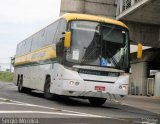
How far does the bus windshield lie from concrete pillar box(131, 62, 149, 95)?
1107 inches

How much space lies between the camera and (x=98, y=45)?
53.2 ft

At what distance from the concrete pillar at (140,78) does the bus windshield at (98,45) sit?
28.1m

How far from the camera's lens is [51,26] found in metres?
19.3

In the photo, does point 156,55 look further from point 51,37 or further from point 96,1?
point 51,37

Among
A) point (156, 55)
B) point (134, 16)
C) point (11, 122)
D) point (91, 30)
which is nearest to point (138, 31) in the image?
point (134, 16)

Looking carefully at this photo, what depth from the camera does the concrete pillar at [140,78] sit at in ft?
147

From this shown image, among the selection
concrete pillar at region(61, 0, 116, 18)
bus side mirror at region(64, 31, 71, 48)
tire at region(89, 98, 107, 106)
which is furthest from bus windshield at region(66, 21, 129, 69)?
concrete pillar at region(61, 0, 116, 18)

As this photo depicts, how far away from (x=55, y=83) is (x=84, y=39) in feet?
7.02

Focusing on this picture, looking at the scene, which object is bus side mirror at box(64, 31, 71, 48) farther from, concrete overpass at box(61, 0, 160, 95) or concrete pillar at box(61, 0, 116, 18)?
concrete pillar at box(61, 0, 116, 18)

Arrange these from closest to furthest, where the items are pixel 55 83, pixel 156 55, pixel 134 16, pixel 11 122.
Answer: pixel 11 122
pixel 55 83
pixel 134 16
pixel 156 55

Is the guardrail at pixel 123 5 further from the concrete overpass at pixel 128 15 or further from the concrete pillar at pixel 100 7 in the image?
the concrete pillar at pixel 100 7

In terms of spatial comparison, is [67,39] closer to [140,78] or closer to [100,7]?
[100,7]

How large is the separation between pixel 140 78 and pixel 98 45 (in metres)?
30.9

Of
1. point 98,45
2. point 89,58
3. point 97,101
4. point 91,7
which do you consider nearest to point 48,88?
point 97,101
